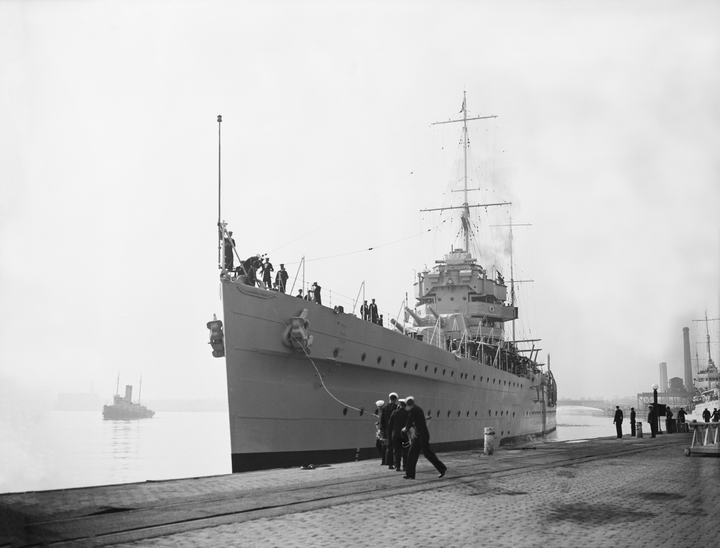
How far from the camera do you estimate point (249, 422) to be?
17.9 metres

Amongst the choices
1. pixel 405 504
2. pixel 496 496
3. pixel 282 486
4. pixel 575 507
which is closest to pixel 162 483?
pixel 282 486

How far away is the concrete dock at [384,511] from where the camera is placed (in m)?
6.76

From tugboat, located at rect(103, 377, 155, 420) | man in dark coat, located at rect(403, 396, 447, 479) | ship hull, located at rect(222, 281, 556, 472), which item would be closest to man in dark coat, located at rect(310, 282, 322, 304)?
ship hull, located at rect(222, 281, 556, 472)

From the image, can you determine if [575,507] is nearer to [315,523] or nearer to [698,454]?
[315,523]

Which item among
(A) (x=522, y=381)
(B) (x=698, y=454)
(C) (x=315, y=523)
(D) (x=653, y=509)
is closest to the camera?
(C) (x=315, y=523)

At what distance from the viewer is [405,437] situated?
519 inches

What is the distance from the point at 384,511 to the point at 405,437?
15.7ft

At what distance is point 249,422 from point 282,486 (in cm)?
693

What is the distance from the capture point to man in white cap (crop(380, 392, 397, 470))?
14.1 metres

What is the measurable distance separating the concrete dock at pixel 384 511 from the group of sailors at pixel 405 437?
13.8 inches

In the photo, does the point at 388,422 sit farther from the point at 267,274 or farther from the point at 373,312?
the point at 373,312

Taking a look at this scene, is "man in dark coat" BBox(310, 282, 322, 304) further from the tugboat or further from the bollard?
the tugboat

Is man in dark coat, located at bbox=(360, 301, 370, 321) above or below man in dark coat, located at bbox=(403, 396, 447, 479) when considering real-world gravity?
above

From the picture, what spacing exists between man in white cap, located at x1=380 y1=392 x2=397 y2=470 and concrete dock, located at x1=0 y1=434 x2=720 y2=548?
0.85 metres
